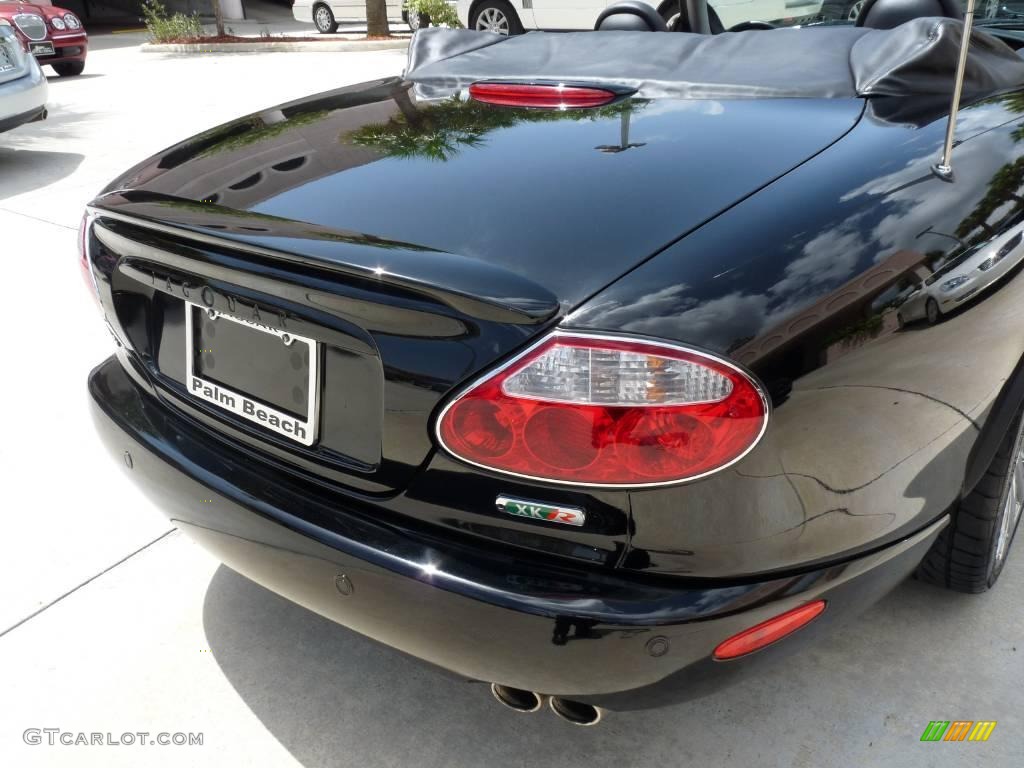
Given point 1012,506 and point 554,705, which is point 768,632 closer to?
point 554,705

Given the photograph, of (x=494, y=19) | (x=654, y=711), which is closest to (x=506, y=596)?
(x=654, y=711)

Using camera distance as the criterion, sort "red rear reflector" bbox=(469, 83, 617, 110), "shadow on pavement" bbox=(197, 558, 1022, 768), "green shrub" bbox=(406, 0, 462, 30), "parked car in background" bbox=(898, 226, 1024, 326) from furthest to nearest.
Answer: "green shrub" bbox=(406, 0, 462, 30)
"red rear reflector" bbox=(469, 83, 617, 110)
"shadow on pavement" bbox=(197, 558, 1022, 768)
"parked car in background" bbox=(898, 226, 1024, 326)

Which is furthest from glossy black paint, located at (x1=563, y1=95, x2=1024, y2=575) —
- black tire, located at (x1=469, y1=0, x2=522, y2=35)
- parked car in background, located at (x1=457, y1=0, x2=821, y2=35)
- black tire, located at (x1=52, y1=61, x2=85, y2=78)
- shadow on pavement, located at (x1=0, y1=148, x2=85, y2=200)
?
black tire, located at (x1=52, y1=61, x2=85, y2=78)

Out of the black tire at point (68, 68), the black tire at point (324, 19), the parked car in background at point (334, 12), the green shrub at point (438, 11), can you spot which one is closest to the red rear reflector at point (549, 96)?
the black tire at point (68, 68)

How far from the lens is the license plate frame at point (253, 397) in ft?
5.38

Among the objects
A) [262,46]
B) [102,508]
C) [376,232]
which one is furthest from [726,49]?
[262,46]

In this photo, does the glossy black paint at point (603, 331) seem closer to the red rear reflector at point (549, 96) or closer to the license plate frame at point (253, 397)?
the license plate frame at point (253, 397)

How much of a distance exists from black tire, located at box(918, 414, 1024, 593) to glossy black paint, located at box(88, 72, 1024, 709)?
16 cm

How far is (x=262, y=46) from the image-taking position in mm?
15219

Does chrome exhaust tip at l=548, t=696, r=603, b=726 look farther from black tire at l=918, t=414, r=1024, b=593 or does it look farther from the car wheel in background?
the car wheel in background

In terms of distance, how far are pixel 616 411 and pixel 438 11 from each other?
1400 centimetres

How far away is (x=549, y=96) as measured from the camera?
7.32ft

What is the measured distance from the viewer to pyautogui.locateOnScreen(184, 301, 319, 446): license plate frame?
1.64 metres

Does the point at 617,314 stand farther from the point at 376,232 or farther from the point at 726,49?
the point at 726,49
